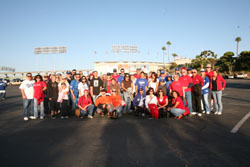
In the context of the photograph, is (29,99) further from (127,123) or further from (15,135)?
(127,123)

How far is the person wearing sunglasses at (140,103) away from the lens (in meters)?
8.37

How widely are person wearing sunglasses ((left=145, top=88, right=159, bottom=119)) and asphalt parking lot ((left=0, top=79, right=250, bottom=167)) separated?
2.03 feet

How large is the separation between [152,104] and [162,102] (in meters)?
0.52

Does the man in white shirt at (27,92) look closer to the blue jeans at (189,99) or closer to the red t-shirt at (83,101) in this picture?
the red t-shirt at (83,101)

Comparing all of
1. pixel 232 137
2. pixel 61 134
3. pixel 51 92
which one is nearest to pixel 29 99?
pixel 51 92

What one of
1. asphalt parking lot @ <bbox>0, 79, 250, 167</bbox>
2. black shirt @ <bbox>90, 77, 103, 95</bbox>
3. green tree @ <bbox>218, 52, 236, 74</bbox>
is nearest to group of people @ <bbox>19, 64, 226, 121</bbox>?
black shirt @ <bbox>90, 77, 103, 95</bbox>

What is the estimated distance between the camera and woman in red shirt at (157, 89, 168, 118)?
7828mm

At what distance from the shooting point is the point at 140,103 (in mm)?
8453

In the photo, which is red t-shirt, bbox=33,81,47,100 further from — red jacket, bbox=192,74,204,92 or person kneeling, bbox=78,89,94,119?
red jacket, bbox=192,74,204,92

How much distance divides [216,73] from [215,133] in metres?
3.74

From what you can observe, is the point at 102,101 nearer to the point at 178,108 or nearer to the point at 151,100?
the point at 151,100

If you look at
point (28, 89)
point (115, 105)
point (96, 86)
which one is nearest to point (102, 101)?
point (115, 105)

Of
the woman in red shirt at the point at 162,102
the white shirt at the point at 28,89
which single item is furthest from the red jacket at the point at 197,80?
the white shirt at the point at 28,89

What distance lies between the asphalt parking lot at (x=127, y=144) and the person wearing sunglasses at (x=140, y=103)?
4.32 ft
